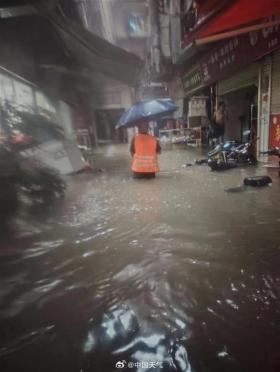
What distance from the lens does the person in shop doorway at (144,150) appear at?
26.1 ft

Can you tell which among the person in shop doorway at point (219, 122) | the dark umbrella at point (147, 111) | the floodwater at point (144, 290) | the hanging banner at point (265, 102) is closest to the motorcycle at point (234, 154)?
the hanging banner at point (265, 102)

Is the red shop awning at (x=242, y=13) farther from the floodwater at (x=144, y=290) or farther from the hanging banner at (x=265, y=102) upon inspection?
the hanging banner at (x=265, y=102)

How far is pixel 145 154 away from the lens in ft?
26.6

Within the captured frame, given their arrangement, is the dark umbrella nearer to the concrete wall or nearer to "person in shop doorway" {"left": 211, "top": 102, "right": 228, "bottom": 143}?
"person in shop doorway" {"left": 211, "top": 102, "right": 228, "bottom": 143}

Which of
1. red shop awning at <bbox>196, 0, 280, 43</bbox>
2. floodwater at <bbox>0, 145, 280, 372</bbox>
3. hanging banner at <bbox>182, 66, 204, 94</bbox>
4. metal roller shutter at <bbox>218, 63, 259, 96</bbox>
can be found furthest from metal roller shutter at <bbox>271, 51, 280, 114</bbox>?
hanging banner at <bbox>182, 66, 204, 94</bbox>

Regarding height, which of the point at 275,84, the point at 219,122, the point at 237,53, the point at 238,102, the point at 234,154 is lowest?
the point at 234,154

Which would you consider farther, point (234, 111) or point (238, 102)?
point (234, 111)

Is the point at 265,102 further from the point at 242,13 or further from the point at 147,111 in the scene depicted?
the point at 242,13

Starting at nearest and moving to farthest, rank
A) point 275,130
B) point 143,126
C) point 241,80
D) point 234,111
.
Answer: point 143,126
point 275,130
point 241,80
point 234,111

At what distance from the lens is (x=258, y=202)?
5.45 metres

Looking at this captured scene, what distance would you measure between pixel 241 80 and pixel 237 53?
1471 millimetres

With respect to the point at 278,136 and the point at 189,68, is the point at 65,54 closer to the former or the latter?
the point at 278,136

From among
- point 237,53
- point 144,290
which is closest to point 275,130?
point 237,53

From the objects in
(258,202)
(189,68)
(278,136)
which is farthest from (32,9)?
(189,68)
